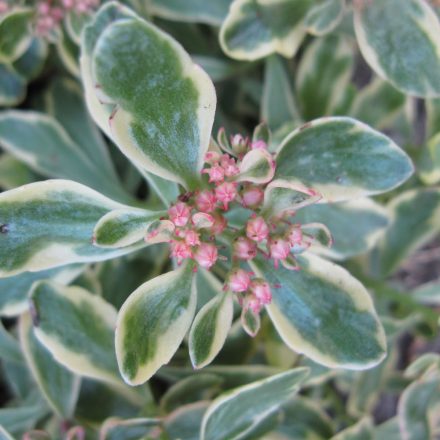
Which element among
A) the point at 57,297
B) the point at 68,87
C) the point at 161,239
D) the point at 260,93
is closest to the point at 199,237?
the point at 161,239

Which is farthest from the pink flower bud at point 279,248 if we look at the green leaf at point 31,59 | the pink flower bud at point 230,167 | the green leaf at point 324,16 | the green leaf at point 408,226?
the green leaf at point 31,59

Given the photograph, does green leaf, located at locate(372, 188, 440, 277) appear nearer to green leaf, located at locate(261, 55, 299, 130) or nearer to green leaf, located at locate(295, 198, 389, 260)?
green leaf, located at locate(295, 198, 389, 260)

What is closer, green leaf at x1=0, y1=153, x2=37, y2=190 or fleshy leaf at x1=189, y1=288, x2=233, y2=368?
fleshy leaf at x1=189, y1=288, x2=233, y2=368

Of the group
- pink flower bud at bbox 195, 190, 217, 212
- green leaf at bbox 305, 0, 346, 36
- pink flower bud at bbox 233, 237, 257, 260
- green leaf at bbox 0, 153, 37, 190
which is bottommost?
green leaf at bbox 0, 153, 37, 190

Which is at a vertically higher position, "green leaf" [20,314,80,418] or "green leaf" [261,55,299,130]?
"green leaf" [261,55,299,130]

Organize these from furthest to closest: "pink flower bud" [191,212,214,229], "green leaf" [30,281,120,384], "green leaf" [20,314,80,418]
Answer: "green leaf" [20,314,80,418]
"green leaf" [30,281,120,384]
"pink flower bud" [191,212,214,229]

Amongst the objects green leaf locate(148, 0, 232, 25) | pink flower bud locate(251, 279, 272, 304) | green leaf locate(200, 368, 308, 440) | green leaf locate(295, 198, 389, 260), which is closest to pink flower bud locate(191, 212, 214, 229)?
pink flower bud locate(251, 279, 272, 304)

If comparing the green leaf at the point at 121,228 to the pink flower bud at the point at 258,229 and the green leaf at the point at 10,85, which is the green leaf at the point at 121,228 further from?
the green leaf at the point at 10,85
